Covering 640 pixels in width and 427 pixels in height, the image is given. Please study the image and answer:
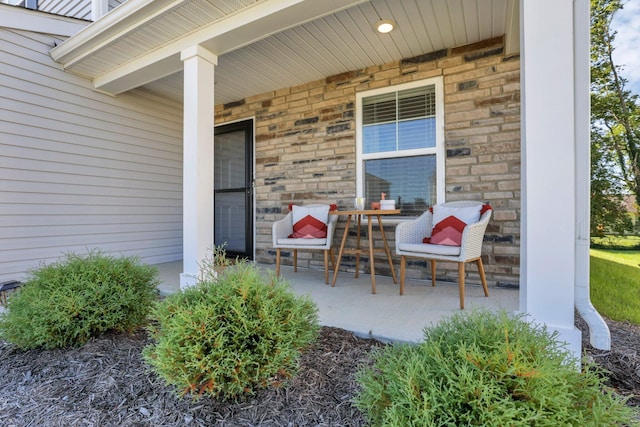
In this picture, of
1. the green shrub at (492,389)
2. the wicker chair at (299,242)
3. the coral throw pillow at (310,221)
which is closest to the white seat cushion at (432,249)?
the wicker chair at (299,242)

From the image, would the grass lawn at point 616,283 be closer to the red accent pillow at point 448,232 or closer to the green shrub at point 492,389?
the red accent pillow at point 448,232

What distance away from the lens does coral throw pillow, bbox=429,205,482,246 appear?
260cm

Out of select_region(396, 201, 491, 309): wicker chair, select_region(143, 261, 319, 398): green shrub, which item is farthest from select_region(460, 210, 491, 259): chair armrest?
select_region(143, 261, 319, 398): green shrub

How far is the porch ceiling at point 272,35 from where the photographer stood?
235cm

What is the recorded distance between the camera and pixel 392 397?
864 mm

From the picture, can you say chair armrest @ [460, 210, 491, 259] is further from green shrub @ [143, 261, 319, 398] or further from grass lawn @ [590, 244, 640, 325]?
green shrub @ [143, 261, 319, 398]

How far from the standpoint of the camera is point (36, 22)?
10.3ft

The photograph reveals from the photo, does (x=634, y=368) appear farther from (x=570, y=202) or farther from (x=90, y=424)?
(x=90, y=424)

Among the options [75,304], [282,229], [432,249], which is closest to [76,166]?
[282,229]

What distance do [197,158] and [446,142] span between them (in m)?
2.36

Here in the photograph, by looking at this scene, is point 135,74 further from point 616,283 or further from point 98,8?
point 616,283

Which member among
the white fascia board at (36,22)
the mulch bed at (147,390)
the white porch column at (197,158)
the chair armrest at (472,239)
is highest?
the white fascia board at (36,22)

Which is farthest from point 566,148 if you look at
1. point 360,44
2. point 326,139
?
point 326,139

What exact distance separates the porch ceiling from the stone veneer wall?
18cm
